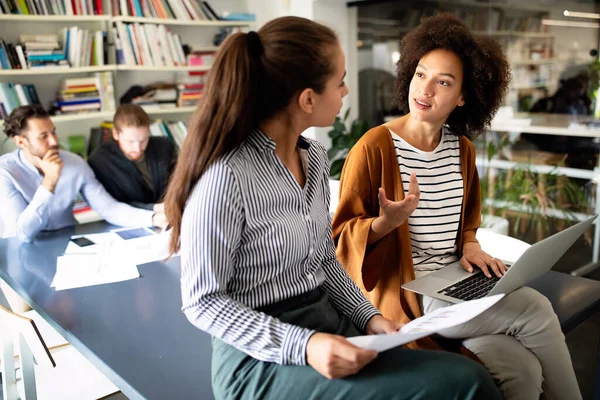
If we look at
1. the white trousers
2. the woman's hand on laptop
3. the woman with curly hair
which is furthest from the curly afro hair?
the white trousers

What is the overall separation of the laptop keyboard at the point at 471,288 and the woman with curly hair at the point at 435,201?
0.18ft

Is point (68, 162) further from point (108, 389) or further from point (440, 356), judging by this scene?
point (440, 356)

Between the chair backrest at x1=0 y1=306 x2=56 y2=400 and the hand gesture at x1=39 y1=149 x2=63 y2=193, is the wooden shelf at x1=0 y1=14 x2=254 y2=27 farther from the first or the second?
the chair backrest at x1=0 y1=306 x2=56 y2=400

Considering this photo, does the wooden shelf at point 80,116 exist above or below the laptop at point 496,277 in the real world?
above

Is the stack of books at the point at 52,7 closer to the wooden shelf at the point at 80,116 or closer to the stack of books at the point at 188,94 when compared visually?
the wooden shelf at the point at 80,116

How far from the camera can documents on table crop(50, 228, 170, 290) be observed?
1.93 m

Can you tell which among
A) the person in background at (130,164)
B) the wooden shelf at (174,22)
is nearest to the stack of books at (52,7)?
the wooden shelf at (174,22)

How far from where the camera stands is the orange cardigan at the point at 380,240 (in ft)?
5.63

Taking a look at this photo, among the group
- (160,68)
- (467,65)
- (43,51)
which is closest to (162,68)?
(160,68)

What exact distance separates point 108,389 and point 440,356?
46.3 inches

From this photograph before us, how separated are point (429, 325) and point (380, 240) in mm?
659

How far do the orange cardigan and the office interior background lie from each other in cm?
168

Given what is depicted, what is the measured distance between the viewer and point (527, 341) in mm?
1534

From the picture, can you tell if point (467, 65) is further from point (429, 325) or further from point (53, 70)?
point (53, 70)
